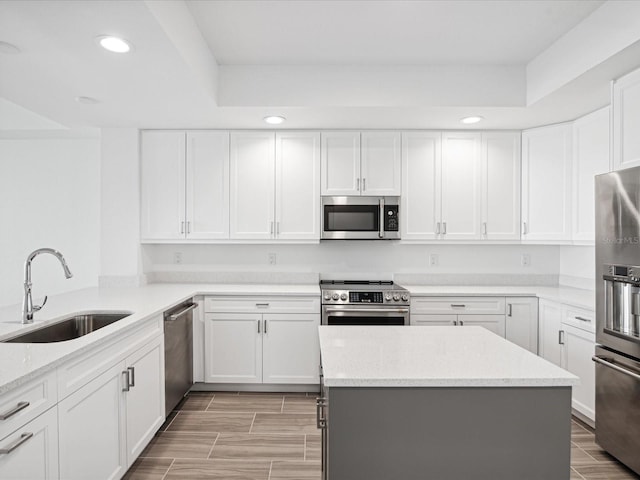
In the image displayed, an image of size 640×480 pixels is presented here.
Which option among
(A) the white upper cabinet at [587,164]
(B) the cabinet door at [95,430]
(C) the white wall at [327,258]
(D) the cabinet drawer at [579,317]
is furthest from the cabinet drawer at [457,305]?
(B) the cabinet door at [95,430]

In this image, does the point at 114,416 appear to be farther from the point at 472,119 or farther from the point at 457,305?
the point at 472,119

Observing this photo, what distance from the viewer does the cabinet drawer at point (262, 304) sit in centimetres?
346

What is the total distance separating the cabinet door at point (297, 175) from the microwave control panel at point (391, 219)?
62 cm

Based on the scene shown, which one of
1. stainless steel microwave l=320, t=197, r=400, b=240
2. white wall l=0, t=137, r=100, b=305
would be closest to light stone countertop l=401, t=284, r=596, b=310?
stainless steel microwave l=320, t=197, r=400, b=240

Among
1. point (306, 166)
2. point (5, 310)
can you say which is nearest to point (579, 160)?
point (306, 166)

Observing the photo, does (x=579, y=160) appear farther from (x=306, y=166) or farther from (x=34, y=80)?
(x=34, y=80)

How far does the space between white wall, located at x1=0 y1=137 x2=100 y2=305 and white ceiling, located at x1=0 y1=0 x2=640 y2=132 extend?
29.2 inches

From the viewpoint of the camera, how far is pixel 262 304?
137 inches

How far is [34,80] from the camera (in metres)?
2.56

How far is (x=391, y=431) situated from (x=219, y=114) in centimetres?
275

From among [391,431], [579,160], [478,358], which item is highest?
[579,160]

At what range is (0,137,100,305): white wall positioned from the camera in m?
4.14

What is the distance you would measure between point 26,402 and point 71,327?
1154 millimetres

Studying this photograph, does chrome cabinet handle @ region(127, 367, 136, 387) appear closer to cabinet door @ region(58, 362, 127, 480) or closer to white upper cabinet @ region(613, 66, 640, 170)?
cabinet door @ region(58, 362, 127, 480)
